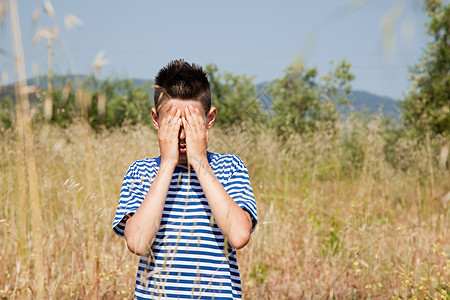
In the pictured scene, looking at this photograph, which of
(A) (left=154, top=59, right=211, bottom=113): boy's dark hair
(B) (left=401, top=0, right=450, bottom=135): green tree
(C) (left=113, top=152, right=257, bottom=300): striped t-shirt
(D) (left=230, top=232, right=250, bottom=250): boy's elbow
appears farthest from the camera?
(B) (left=401, top=0, right=450, bottom=135): green tree

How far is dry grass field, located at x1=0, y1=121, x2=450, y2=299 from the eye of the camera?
239 cm

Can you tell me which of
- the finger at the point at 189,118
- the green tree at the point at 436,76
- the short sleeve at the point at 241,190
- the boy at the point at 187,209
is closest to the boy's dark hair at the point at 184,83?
the boy at the point at 187,209

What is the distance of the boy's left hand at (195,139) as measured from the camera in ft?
4.30

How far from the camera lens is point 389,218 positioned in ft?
13.3

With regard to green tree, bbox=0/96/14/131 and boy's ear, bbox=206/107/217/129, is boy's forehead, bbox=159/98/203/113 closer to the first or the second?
boy's ear, bbox=206/107/217/129

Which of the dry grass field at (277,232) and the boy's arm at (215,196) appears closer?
the boy's arm at (215,196)

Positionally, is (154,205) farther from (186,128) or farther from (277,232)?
(277,232)

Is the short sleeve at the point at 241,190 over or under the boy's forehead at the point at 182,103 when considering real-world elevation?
under

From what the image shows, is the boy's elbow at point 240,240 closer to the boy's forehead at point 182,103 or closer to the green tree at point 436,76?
the boy's forehead at point 182,103

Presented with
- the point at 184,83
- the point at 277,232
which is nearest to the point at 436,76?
the point at 277,232

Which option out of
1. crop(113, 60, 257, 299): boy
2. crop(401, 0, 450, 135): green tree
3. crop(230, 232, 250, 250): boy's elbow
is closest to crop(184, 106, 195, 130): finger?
crop(113, 60, 257, 299): boy

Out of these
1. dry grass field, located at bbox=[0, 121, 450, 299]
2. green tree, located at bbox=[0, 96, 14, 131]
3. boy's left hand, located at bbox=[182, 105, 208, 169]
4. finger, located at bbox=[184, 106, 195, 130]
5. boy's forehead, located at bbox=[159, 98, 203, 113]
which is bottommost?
dry grass field, located at bbox=[0, 121, 450, 299]

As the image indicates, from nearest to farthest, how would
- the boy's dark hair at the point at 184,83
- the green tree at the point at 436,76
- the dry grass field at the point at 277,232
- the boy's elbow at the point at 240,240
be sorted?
the boy's elbow at the point at 240,240
the boy's dark hair at the point at 184,83
the dry grass field at the point at 277,232
the green tree at the point at 436,76

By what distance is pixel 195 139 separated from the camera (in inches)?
52.0
